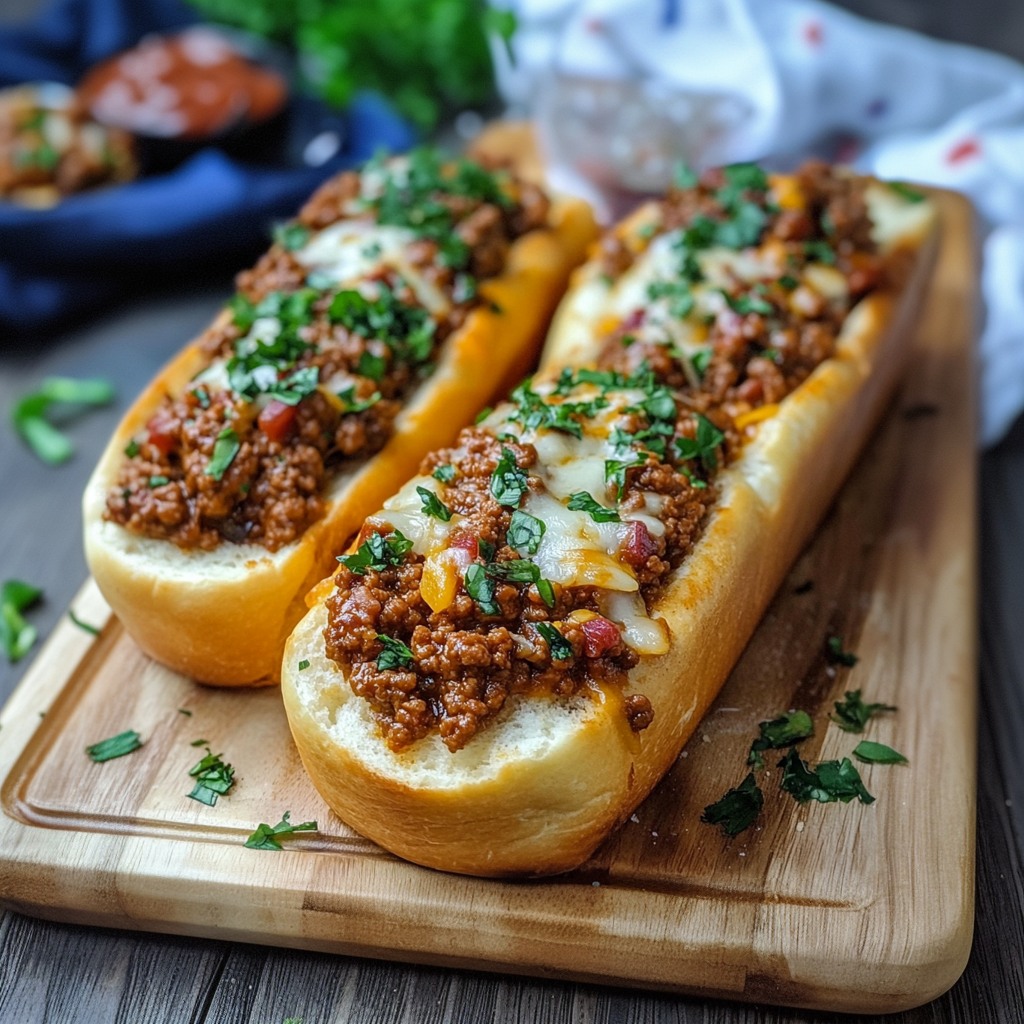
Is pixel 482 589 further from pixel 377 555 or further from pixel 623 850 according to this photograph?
pixel 623 850

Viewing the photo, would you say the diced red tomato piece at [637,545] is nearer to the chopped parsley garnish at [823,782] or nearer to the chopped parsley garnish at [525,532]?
the chopped parsley garnish at [525,532]

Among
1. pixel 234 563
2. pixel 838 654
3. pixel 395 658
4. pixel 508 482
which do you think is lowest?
pixel 838 654

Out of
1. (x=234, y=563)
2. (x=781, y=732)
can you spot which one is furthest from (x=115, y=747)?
(x=781, y=732)

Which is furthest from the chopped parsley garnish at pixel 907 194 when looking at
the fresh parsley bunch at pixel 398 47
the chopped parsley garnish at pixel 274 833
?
the chopped parsley garnish at pixel 274 833

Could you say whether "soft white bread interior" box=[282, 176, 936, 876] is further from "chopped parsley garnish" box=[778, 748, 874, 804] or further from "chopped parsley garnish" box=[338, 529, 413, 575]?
"chopped parsley garnish" box=[778, 748, 874, 804]

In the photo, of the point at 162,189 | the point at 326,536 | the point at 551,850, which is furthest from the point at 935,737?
the point at 162,189

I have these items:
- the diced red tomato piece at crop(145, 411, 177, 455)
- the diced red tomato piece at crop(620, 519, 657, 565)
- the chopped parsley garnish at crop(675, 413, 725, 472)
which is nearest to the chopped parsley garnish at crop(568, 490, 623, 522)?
the diced red tomato piece at crop(620, 519, 657, 565)

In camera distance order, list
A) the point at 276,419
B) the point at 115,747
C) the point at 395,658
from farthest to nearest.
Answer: the point at 276,419 → the point at 115,747 → the point at 395,658
